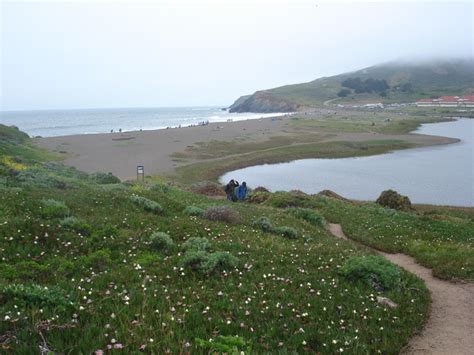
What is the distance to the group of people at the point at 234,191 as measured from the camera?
26.9 metres

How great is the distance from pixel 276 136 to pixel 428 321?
8077cm

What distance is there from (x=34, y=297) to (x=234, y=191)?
20.4 metres

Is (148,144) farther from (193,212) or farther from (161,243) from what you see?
(161,243)

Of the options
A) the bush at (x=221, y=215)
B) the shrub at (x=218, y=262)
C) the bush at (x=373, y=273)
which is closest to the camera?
the shrub at (x=218, y=262)

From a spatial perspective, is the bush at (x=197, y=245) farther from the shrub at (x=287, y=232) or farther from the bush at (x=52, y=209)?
the bush at (x=52, y=209)

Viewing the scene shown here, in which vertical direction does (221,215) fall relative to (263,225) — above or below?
above

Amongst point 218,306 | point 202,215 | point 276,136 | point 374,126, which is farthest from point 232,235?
point 374,126

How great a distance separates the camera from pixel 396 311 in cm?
853

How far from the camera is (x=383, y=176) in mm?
51438

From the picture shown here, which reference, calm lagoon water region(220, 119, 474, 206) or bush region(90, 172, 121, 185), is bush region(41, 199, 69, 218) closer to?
bush region(90, 172, 121, 185)

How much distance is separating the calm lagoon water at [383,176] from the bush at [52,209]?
32.1m

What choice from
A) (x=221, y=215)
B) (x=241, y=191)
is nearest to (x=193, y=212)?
(x=221, y=215)

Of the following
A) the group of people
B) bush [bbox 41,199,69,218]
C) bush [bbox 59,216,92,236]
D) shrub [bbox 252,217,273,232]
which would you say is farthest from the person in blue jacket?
bush [bbox 59,216,92,236]

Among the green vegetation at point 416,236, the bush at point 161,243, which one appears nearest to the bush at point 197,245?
the bush at point 161,243
